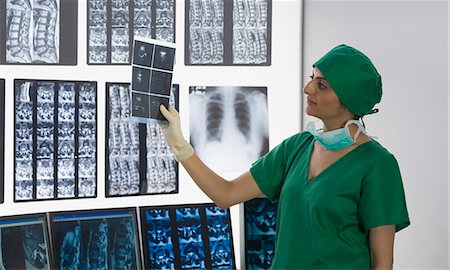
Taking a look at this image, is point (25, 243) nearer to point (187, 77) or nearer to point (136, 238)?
point (136, 238)

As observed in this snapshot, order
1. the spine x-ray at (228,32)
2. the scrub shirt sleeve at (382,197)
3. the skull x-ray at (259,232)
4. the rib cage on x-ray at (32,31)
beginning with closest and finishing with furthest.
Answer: the scrub shirt sleeve at (382,197) < the skull x-ray at (259,232) < the rib cage on x-ray at (32,31) < the spine x-ray at (228,32)

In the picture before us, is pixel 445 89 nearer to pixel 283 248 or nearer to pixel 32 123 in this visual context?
pixel 283 248

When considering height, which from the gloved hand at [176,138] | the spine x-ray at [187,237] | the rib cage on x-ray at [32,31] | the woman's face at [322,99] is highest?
the rib cage on x-ray at [32,31]

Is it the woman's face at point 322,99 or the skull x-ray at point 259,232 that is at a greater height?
the woman's face at point 322,99

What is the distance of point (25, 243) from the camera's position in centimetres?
→ 208

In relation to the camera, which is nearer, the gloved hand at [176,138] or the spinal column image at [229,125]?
the gloved hand at [176,138]

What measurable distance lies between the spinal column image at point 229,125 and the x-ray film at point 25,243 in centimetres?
60

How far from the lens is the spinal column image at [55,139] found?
2133mm

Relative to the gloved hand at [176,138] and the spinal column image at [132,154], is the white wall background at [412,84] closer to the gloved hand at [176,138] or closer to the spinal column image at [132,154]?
the spinal column image at [132,154]

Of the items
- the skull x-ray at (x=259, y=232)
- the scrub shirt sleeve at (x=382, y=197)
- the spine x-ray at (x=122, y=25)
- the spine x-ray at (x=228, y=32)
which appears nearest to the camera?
the scrub shirt sleeve at (x=382, y=197)

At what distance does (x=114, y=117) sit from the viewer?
2.25 meters

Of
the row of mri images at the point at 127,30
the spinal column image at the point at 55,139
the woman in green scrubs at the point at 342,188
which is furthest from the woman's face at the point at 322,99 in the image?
the spinal column image at the point at 55,139

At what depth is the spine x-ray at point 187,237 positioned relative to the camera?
220cm

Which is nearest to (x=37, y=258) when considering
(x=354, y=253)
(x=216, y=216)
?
(x=216, y=216)
